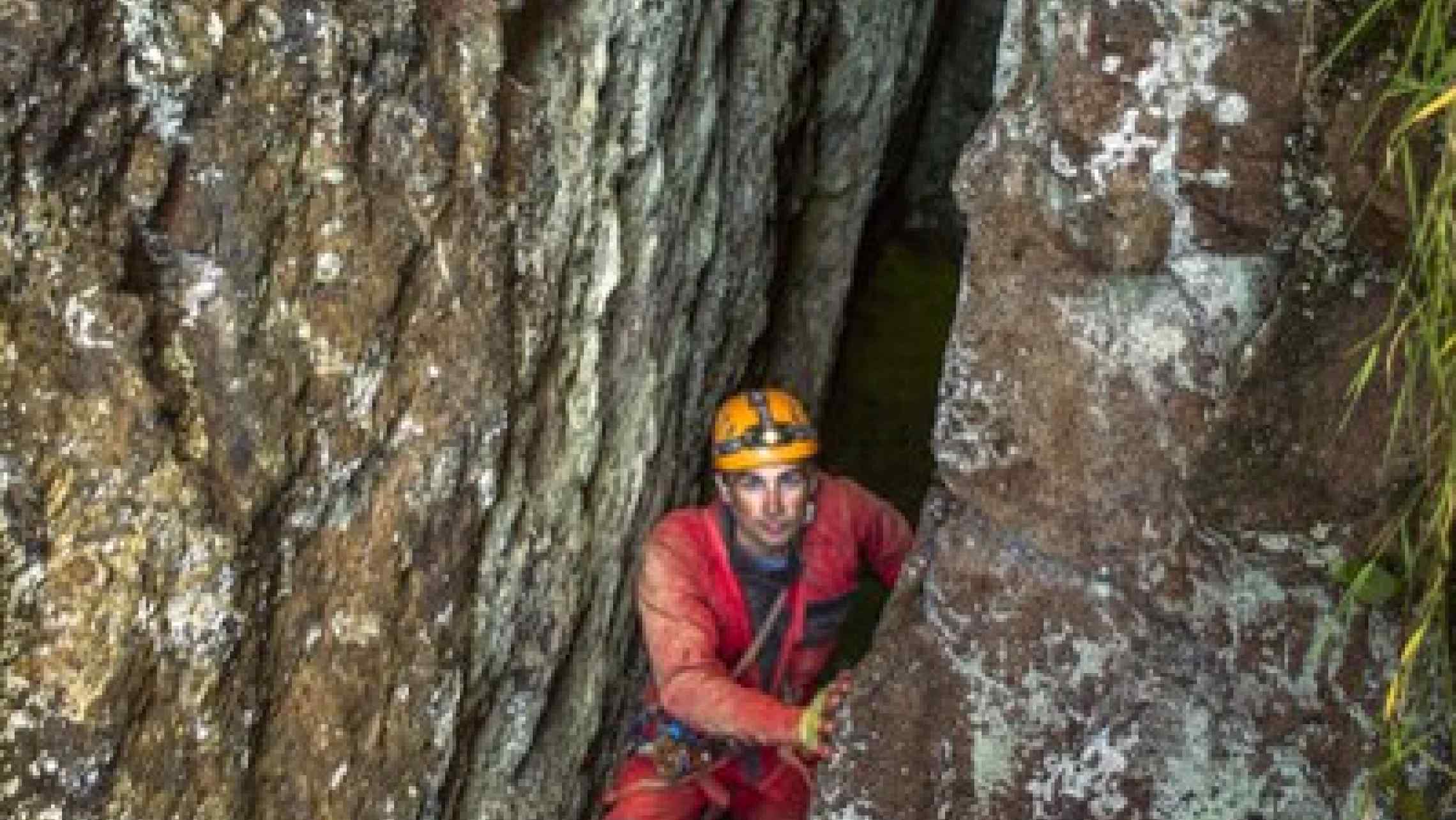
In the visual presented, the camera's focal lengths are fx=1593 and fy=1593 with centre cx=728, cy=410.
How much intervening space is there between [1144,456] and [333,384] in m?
2.23

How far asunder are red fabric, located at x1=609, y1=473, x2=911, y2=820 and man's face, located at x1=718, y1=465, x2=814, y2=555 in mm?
93

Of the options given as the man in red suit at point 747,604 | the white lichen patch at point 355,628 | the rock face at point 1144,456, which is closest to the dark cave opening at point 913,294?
the man in red suit at point 747,604

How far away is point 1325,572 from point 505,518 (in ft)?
8.29

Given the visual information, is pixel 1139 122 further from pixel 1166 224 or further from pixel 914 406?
pixel 914 406

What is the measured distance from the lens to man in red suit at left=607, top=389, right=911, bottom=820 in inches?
208

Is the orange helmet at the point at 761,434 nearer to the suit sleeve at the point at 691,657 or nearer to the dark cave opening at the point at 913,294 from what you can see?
the suit sleeve at the point at 691,657

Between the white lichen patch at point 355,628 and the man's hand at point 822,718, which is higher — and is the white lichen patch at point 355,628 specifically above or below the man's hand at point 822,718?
above

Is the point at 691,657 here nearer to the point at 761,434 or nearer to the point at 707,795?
the point at 761,434

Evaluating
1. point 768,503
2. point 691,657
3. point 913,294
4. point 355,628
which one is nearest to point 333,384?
point 355,628

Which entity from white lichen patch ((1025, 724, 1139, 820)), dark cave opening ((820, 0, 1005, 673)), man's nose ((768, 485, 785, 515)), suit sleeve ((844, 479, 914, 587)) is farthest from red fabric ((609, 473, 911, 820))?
dark cave opening ((820, 0, 1005, 673))

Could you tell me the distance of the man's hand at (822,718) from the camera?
4.87 m

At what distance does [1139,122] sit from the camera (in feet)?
13.7

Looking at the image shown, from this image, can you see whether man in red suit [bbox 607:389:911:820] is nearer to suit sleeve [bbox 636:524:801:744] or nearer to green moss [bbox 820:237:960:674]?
suit sleeve [bbox 636:524:801:744]

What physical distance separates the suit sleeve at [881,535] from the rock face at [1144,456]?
83 cm
